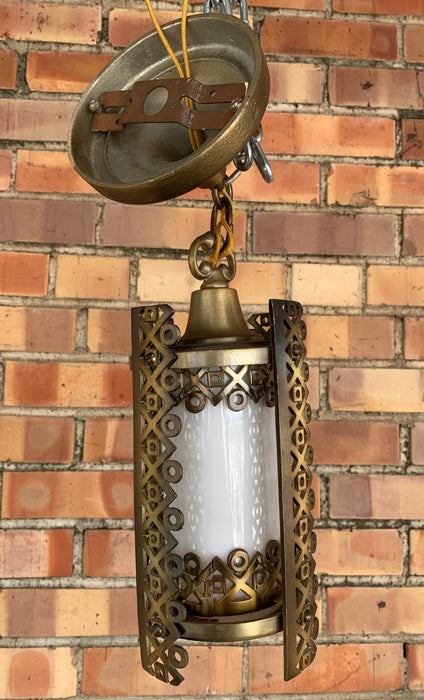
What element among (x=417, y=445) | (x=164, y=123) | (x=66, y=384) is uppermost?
(x=164, y=123)

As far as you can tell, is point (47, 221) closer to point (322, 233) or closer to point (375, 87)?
point (322, 233)

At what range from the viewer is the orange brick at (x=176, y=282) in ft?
4.06

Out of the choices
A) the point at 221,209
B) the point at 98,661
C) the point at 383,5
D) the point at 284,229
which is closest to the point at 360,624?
the point at 98,661

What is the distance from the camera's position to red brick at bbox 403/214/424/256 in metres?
1.27

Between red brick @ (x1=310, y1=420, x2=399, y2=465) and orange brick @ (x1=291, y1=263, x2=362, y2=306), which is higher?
orange brick @ (x1=291, y1=263, x2=362, y2=306)

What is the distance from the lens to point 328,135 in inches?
50.0

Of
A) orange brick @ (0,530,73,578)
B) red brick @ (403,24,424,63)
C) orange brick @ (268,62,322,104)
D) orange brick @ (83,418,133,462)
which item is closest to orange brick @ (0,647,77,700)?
orange brick @ (0,530,73,578)

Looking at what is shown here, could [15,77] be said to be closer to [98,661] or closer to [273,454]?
[273,454]

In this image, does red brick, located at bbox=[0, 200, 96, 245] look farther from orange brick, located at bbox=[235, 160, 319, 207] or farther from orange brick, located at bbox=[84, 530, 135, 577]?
orange brick, located at bbox=[84, 530, 135, 577]

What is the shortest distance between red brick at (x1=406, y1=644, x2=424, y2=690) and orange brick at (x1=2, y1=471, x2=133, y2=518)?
53 centimetres

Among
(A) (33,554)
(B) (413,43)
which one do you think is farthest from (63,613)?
(B) (413,43)

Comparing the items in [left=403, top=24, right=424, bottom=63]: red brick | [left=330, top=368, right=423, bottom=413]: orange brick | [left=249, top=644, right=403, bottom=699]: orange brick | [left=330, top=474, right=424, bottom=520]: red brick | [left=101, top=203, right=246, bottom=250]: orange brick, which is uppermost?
[left=403, top=24, right=424, bottom=63]: red brick

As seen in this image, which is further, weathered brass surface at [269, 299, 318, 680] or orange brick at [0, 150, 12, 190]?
orange brick at [0, 150, 12, 190]

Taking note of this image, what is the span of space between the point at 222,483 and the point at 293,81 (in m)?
0.82
